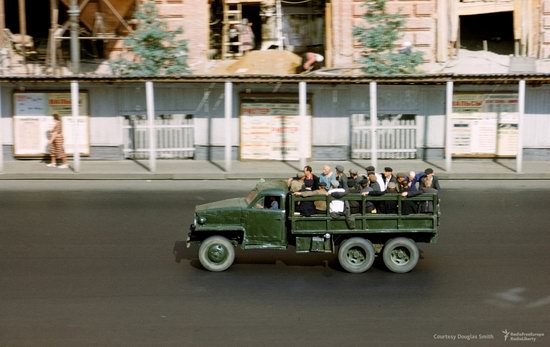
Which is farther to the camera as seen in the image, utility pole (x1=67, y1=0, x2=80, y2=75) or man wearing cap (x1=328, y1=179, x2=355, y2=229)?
utility pole (x1=67, y1=0, x2=80, y2=75)

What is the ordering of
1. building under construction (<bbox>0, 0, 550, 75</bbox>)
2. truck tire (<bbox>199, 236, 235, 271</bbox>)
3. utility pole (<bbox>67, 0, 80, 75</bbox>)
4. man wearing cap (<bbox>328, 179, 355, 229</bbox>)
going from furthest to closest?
building under construction (<bbox>0, 0, 550, 75</bbox>)
utility pole (<bbox>67, 0, 80, 75</bbox>)
truck tire (<bbox>199, 236, 235, 271</bbox>)
man wearing cap (<bbox>328, 179, 355, 229</bbox>)

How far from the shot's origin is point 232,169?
24547 millimetres

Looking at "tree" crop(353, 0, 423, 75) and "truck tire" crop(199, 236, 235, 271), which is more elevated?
"tree" crop(353, 0, 423, 75)

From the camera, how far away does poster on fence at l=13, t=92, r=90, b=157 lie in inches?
1014

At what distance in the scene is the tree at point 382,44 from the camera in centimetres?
2500

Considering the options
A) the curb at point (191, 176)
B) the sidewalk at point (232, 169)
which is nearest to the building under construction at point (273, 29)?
the sidewalk at point (232, 169)

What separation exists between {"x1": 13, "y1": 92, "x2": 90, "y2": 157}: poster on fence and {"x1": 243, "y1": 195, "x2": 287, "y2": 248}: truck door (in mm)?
14001

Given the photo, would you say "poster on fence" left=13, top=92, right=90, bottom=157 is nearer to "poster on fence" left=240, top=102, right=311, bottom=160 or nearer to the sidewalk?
the sidewalk

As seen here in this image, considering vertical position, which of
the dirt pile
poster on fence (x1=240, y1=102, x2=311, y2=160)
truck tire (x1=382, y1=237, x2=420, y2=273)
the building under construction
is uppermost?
the building under construction

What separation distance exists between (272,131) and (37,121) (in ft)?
24.9

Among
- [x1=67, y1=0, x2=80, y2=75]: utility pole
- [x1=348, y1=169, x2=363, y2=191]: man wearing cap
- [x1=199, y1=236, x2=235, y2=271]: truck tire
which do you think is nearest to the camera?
[x1=199, y1=236, x2=235, y2=271]: truck tire

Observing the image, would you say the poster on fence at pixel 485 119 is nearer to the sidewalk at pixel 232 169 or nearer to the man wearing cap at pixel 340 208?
the sidewalk at pixel 232 169

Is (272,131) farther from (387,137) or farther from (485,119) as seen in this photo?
(485,119)

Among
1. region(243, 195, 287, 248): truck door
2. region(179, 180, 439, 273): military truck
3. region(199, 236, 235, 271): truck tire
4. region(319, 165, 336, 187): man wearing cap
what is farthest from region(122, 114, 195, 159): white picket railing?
region(243, 195, 287, 248): truck door
